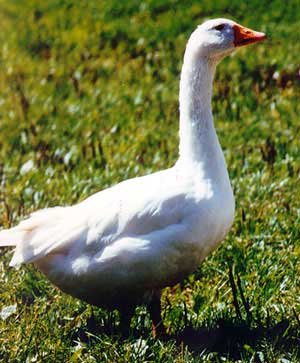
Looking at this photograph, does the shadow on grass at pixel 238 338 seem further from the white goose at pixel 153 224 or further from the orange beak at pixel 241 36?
the orange beak at pixel 241 36

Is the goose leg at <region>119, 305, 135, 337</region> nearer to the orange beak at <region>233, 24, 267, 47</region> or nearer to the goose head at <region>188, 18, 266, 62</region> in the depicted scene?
the goose head at <region>188, 18, 266, 62</region>

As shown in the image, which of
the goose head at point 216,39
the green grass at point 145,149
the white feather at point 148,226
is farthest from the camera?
the goose head at point 216,39

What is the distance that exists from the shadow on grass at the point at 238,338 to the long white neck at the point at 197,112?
84cm

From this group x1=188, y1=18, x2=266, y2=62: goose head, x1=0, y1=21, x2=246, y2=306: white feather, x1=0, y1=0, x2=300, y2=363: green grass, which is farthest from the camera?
x1=188, y1=18, x2=266, y2=62: goose head

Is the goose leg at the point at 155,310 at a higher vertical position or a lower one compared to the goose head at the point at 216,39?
lower

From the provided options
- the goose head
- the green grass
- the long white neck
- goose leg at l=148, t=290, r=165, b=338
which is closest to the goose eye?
the goose head

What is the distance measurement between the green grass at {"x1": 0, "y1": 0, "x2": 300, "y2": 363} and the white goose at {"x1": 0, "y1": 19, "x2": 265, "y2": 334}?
0.86ft

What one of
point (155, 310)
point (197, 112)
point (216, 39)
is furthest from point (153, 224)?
point (216, 39)

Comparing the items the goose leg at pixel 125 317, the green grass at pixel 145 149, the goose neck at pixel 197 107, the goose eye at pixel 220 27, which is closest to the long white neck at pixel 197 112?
the goose neck at pixel 197 107

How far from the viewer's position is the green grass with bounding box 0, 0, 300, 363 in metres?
5.10

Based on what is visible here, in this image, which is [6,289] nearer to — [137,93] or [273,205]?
[273,205]

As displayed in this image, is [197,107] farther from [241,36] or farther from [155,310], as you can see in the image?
[155,310]

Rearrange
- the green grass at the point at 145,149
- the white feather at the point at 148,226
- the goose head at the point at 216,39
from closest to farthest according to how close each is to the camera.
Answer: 1. the white feather at the point at 148,226
2. the green grass at the point at 145,149
3. the goose head at the point at 216,39

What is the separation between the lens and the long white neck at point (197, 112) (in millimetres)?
5211
